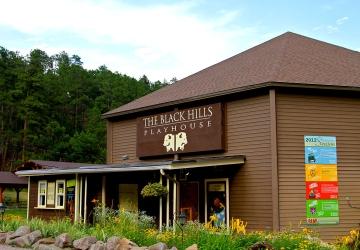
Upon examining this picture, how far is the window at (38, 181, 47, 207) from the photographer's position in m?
23.7

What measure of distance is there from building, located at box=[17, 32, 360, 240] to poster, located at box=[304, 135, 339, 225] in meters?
0.03

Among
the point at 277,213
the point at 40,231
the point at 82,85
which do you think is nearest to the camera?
the point at 40,231

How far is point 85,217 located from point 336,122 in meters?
10.6

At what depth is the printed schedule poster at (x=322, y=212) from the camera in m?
16.5

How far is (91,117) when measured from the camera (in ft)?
244

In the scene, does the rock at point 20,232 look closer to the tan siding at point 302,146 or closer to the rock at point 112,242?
the rock at point 112,242

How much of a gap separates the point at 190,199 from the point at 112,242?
8.35 meters

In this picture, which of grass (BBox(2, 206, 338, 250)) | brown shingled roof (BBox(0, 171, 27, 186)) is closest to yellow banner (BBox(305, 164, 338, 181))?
grass (BBox(2, 206, 338, 250))

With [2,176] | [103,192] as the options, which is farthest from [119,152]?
[2,176]

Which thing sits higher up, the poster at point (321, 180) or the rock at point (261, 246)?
the poster at point (321, 180)

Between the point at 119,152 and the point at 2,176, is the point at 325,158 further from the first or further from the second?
the point at 2,176

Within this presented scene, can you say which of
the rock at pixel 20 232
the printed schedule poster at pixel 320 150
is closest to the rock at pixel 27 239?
the rock at pixel 20 232

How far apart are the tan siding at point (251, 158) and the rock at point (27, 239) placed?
23.2 ft

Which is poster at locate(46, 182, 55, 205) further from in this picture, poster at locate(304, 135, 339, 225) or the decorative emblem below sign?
poster at locate(304, 135, 339, 225)
